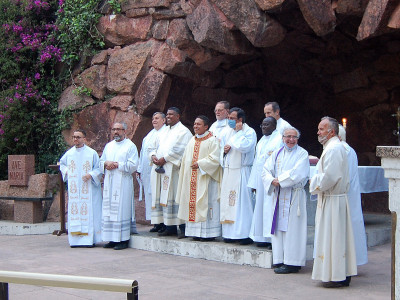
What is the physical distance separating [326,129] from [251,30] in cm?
346

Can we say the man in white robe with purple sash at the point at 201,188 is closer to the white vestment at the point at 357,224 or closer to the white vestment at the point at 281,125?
the white vestment at the point at 281,125

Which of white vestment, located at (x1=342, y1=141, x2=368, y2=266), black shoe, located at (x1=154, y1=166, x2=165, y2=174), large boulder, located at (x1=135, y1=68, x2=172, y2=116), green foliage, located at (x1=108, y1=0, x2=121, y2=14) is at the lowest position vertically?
white vestment, located at (x1=342, y1=141, x2=368, y2=266)

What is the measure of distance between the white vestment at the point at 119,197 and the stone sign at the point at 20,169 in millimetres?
2675

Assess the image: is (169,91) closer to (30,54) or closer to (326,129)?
(30,54)

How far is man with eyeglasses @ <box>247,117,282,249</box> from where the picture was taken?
7.33 m

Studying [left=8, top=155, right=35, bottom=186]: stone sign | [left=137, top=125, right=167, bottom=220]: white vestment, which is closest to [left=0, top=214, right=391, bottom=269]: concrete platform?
[left=137, top=125, right=167, bottom=220]: white vestment

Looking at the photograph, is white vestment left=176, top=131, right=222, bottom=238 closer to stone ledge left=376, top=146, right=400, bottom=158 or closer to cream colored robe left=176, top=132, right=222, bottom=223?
cream colored robe left=176, top=132, right=222, bottom=223

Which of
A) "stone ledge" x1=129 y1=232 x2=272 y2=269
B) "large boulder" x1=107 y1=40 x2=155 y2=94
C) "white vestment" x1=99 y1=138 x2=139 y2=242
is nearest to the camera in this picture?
"stone ledge" x1=129 y1=232 x2=272 y2=269

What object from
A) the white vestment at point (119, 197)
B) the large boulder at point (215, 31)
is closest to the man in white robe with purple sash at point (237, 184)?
the white vestment at point (119, 197)

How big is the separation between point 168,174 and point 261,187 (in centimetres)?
176

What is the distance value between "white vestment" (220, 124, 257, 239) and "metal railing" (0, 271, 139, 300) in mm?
4491

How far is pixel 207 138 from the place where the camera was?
827 cm

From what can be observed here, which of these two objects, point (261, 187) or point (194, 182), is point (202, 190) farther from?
point (261, 187)

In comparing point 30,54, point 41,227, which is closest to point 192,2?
point 30,54
